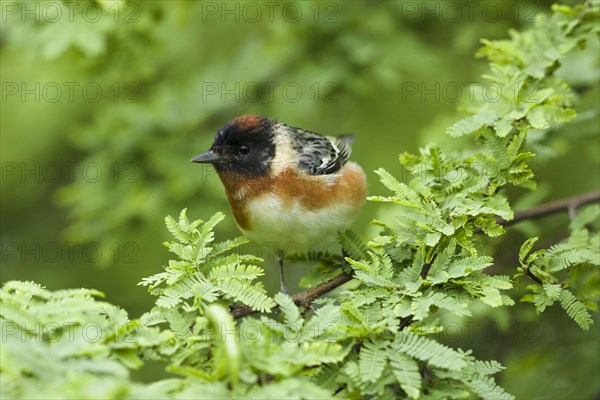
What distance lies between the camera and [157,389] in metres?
2.28

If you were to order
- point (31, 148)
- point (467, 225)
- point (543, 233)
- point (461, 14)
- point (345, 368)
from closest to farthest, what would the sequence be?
point (345, 368) < point (467, 225) < point (543, 233) < point (461, 14) < point (31, 148)

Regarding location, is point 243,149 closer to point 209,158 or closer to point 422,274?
point 209,158

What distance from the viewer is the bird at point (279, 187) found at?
457cm

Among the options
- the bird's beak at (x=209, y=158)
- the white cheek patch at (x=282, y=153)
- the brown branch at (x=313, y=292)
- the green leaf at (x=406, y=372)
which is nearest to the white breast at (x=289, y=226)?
the white cheek patch at (x=282, y=153)

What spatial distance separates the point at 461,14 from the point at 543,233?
2106 mm

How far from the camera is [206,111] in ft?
21.1

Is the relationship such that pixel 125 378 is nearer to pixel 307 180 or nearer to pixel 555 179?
pixel 307 180

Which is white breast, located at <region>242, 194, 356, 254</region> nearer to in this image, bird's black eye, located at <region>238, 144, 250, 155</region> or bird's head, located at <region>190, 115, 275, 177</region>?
bird's head, located at <region>190, 115, 275, 177</region>

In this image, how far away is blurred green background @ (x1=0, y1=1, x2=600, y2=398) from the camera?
519 centimetres

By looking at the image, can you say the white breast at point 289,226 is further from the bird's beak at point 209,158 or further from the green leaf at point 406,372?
the green leaf at point 406,372

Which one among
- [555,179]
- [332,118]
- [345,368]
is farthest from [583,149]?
[345,368]

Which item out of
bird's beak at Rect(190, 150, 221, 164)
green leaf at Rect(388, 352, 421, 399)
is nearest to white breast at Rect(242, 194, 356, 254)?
bird's beak at Rect(190, 150, 221, 164)

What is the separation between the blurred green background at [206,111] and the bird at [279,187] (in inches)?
14.9

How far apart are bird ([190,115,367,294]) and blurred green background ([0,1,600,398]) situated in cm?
38
